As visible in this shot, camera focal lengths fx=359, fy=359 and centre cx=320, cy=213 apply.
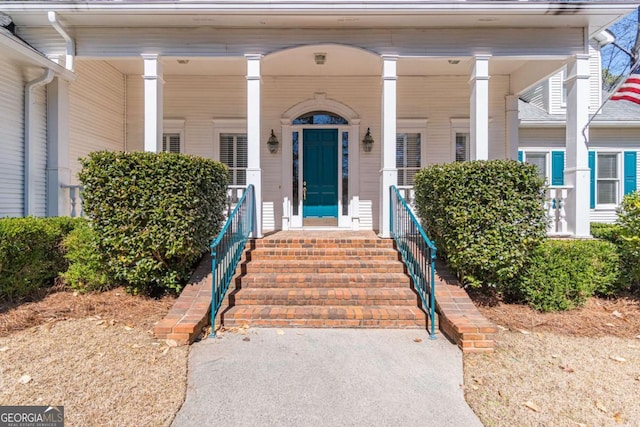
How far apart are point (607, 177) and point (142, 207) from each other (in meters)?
11.1

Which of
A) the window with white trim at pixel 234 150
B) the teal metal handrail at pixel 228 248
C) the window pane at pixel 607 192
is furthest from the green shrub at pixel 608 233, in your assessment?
the window with white trim at pixel 234 150

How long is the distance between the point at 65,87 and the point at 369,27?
535 cm

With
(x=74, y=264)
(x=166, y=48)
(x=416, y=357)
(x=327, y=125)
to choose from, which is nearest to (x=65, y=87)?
(x=166, y=48)

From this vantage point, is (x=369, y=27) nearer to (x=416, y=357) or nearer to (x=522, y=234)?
(x=522, y=234)

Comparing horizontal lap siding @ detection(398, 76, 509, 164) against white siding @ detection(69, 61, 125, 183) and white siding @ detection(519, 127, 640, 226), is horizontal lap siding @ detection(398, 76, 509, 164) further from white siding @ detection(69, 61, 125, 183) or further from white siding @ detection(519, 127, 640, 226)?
white siding @ detection(69, 61, 125, 183)

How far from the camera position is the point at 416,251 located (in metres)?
4.73

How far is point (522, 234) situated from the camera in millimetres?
4297

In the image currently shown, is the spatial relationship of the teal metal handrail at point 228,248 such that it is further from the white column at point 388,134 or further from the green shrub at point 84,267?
the white column at point 388,134

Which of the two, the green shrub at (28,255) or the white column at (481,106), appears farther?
the white column at (481,106)

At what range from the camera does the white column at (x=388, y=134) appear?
6.06m

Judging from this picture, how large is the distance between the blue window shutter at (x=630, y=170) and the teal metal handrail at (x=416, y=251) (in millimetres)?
7756

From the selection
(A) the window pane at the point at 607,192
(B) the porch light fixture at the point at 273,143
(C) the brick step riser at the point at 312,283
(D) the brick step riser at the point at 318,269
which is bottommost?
(C) the brick step riser at the point at 312,283

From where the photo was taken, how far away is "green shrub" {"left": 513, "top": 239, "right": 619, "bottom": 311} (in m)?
4.54

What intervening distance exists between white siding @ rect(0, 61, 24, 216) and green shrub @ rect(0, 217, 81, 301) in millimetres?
1122
